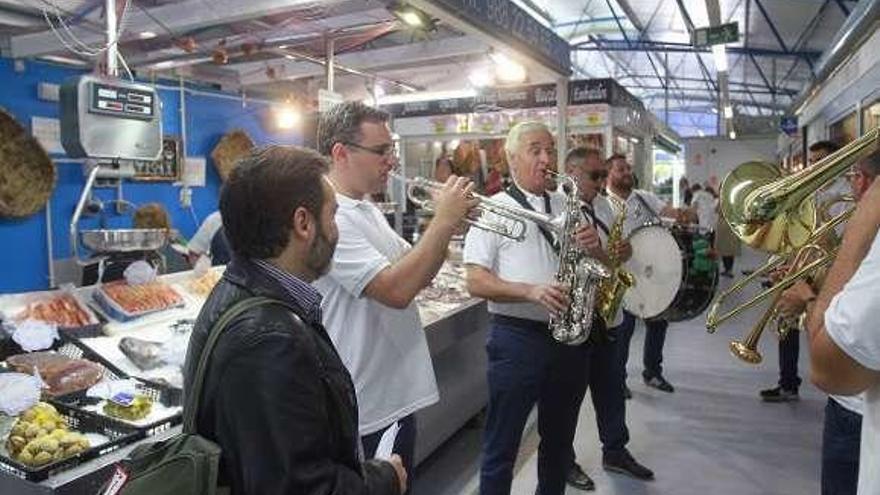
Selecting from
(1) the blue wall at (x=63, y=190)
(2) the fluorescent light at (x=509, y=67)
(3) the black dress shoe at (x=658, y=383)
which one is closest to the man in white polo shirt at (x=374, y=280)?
(2) the fluorescent light at (x=509, y=67)

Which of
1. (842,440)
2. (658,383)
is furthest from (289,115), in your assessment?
(842,440)

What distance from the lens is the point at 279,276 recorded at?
1223 mm

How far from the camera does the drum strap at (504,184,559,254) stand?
8.92ft

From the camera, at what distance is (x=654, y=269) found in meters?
3.83

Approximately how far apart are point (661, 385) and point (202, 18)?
177 inches

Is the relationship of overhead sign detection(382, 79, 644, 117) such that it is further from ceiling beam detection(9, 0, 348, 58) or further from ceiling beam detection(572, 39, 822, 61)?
ceiling beam detection(572, 39, 822, 61)

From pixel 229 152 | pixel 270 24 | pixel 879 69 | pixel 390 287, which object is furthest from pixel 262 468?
pixel 229 152

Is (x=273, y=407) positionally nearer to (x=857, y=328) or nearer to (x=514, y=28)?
(x=857, y=328)

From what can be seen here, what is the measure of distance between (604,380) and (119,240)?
258 cm

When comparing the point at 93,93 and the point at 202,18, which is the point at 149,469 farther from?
the point at 202,18

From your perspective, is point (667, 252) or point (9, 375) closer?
point (9, 375)

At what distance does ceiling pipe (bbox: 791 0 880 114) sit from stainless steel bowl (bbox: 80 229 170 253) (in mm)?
4827

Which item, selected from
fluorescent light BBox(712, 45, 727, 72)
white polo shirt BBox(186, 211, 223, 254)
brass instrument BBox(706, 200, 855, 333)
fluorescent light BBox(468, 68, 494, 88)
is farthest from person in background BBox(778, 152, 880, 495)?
fluorescent light BBox(712, 45, 727, 72)

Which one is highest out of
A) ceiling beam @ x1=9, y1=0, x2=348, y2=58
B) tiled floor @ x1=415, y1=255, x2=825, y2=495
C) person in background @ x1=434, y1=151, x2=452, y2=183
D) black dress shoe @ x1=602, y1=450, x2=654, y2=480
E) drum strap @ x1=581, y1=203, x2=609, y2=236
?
ceiling beam @ x1=9, y1=0, x2=348, y2=58
